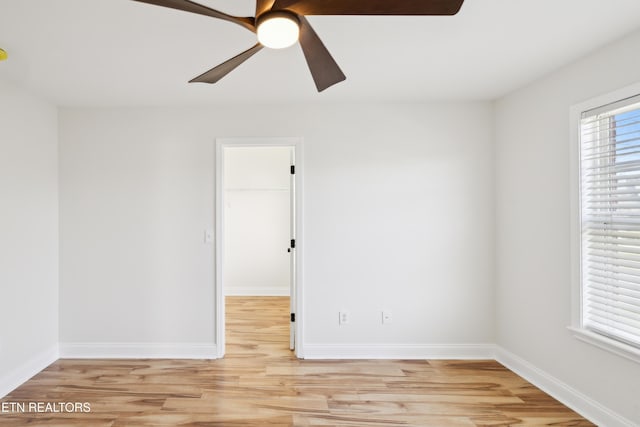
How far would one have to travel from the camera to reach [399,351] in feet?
10.5

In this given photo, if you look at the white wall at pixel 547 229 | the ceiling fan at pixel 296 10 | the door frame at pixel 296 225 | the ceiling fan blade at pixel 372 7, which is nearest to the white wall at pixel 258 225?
the door frame at pixel 296 225

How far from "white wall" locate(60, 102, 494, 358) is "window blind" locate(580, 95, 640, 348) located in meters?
0.94

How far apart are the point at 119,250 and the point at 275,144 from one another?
1760mm

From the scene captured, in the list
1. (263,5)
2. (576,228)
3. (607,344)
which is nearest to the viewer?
(263,5)

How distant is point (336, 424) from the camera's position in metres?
2.21

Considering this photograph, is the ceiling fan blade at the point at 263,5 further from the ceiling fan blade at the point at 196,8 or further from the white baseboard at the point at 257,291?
the white baseboard at the point at 257,291

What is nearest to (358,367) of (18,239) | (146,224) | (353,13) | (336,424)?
(336,424)

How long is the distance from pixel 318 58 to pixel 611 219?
6.77 ft

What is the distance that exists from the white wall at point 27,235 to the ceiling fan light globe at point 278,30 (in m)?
2.52

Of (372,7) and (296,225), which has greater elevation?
(372,7)

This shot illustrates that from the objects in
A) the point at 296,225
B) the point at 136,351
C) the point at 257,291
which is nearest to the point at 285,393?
the point at 296,225

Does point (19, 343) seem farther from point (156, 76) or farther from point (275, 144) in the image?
point (275, 144)

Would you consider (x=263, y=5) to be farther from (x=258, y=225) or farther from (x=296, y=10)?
(x=258, y=225)

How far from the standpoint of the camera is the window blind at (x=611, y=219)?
6.64 feet
